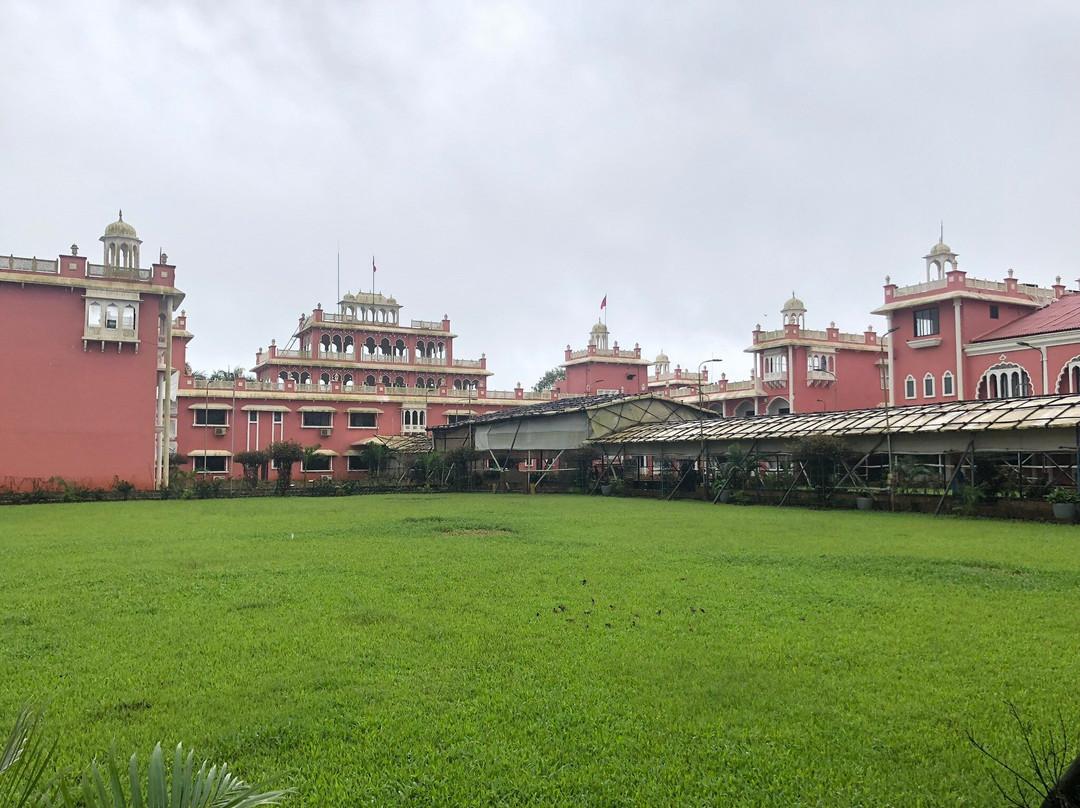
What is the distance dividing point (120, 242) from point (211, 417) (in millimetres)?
12529

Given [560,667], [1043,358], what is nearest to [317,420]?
[1043,358]

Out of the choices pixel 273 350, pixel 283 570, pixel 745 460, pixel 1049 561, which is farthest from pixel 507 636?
pixel 273 350

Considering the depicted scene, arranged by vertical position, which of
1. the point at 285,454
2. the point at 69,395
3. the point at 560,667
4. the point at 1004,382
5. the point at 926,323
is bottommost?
the point at 560,667

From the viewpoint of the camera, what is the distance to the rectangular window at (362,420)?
50.4 m

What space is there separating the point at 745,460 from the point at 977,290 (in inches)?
761

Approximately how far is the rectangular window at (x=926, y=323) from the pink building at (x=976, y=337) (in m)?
0.05

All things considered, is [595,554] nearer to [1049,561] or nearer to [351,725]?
[1049,561]

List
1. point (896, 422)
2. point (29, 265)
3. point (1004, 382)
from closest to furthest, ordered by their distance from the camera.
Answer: point (896, 422) < point (29, 265) < point (1004, 382)

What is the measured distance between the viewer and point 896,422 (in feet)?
82.9

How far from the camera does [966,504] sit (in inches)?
845

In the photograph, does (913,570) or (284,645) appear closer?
(284,645)

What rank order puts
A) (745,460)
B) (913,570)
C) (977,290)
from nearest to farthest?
(913,570) < (745,460) < (977,290)

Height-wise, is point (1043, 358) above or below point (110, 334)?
below

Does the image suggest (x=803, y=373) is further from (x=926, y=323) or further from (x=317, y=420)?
(x=317, y=420)
